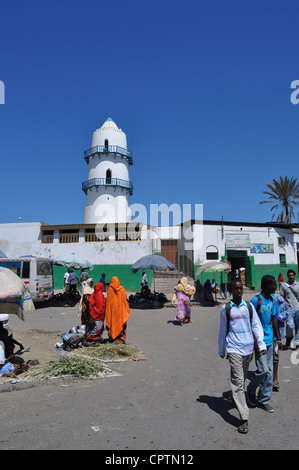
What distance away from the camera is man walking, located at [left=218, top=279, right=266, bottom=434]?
4027mm

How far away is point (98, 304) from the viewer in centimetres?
865

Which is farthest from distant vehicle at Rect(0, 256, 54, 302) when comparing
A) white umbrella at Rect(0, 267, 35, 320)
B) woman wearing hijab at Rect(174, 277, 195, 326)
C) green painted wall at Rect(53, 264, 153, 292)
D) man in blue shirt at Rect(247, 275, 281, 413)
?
man in blue shirt at Rect(247, 275, 281, 413)

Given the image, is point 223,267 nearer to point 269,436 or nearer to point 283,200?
point 269,436

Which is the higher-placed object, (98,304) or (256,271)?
(256,271)

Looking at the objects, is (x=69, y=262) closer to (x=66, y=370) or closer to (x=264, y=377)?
(x=66, y=370)

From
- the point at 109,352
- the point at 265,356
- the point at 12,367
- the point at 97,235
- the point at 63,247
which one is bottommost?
the point at 109,352

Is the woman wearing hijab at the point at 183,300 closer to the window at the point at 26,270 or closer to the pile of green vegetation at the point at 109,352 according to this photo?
the pile of green vegetation at the point at 109,352

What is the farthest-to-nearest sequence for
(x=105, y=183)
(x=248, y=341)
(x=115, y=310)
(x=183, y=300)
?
(x=105, y=183) < (x=183, y=300) < (x=115, y=310) < (x=248, y=341)

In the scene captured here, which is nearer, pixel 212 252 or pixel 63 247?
pixel 212 252

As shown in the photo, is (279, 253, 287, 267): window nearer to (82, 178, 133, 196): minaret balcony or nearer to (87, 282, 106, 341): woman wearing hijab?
(82, 178, 133, 196): minaret balcony

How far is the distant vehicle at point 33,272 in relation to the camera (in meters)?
16.0

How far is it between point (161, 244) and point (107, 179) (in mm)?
11038

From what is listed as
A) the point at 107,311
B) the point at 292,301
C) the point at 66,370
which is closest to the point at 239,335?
the point at 66,370

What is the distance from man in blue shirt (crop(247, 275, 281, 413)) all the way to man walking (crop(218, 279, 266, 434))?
0.26m
